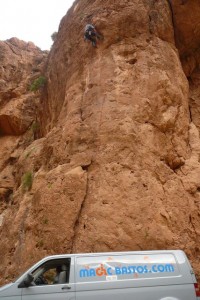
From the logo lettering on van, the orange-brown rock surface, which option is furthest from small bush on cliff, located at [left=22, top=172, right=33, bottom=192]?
the logo lettering on van

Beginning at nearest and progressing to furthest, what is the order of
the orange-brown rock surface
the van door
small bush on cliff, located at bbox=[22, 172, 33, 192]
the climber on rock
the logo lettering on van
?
the van door < the logo lettering on van < the orange-brown rock surface < small bush on cliff, located at bbox=[22, 172, 33, 192] < the climber on rock

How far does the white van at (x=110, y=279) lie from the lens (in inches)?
256

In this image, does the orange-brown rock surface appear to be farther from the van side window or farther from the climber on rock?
the van side window

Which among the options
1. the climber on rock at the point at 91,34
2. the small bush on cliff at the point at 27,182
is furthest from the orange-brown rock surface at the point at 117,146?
the climber on rock at the point at 91,34

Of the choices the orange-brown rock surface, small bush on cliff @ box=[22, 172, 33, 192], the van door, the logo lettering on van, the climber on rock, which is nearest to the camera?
the van door

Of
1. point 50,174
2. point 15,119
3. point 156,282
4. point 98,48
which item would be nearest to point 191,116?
point 98,48

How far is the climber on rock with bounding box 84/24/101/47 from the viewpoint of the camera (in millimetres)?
13469

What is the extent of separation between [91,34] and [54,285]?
10.1 m

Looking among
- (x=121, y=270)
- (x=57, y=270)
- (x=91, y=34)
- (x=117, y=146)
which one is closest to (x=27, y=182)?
(x=117, y=146)

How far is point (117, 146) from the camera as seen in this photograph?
422 inches

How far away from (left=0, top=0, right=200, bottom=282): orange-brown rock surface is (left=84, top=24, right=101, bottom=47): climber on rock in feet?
1.13

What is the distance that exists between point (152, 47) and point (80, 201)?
23.2 feet

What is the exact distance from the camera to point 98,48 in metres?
13.6

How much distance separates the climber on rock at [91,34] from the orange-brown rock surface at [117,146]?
0.34 metres
